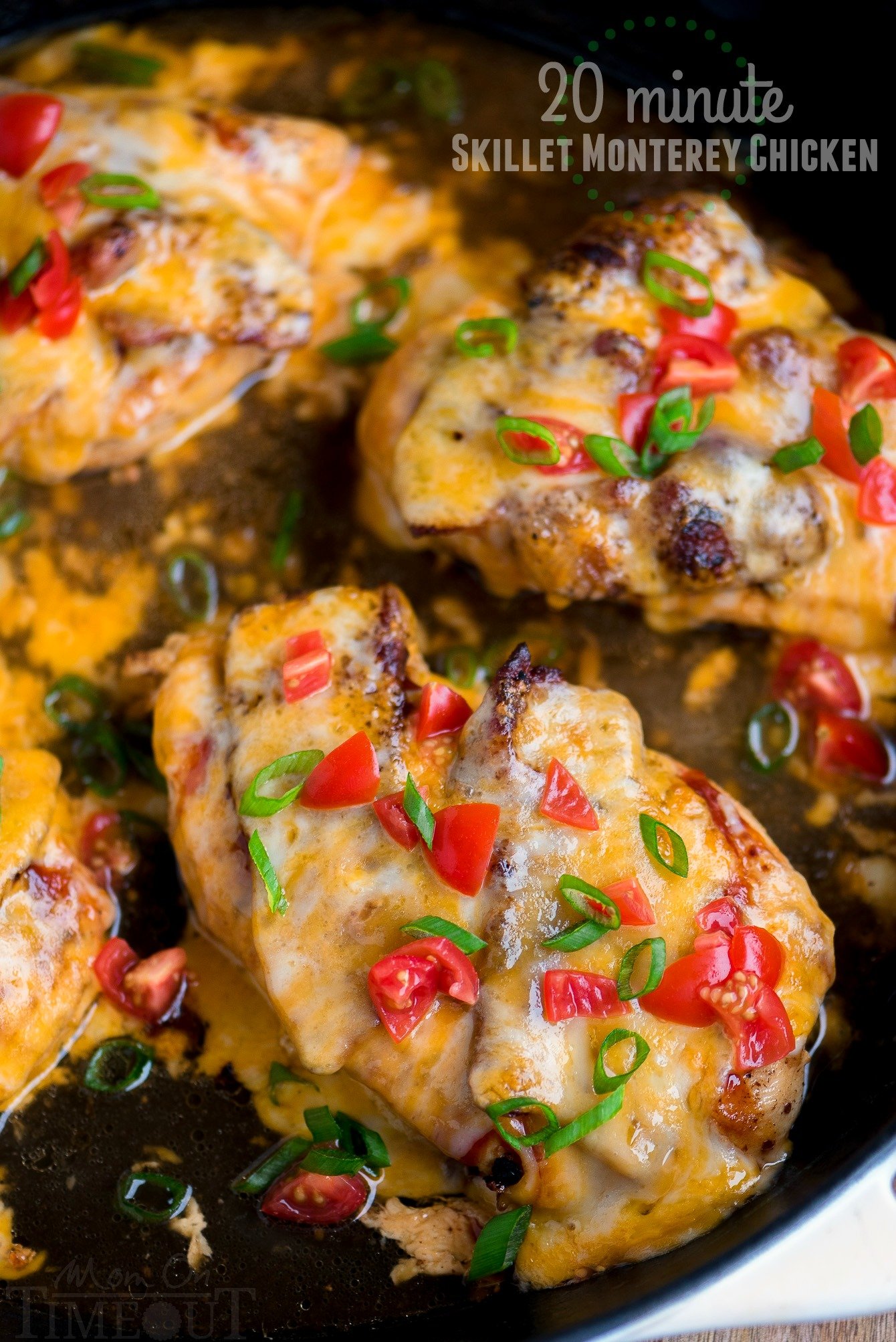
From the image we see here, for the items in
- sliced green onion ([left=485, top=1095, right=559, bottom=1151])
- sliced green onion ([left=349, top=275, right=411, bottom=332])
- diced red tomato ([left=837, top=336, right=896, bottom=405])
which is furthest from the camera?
sliced green onion ([left=349, top=275, right=411, bottom=332])

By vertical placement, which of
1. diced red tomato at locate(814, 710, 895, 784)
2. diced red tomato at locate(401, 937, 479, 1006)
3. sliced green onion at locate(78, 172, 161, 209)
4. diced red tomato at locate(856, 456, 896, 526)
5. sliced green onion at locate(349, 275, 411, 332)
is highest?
sliced green onion at locate(78, 172, 161, 209)

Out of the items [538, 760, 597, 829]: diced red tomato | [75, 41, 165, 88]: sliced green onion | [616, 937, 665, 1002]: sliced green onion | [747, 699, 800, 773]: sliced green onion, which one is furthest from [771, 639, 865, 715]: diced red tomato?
[75, 41, 165, 88]: sliced green onion

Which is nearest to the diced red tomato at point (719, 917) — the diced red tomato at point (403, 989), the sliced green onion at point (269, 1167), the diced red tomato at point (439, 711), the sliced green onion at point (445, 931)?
the sliced green onion at point (445, 931)

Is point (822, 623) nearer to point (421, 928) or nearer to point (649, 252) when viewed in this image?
point (649, 252)

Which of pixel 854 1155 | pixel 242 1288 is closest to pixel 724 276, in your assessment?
pixel 854 1155

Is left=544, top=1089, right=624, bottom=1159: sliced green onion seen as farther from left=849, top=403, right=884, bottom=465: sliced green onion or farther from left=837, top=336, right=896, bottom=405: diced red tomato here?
left=837, top=336, right=896, bottom=405: diced red tomato

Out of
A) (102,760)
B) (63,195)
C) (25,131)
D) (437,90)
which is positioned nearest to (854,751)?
(102,760)
